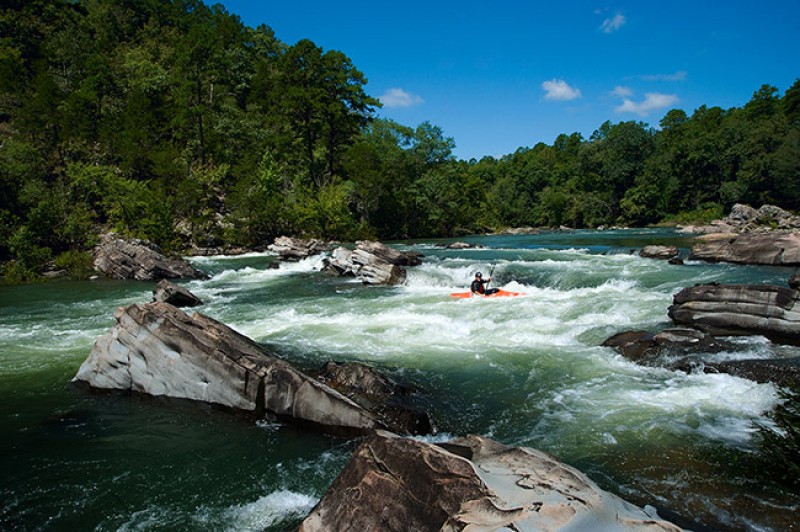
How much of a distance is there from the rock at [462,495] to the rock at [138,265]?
2280 centimetres

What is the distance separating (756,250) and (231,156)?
4356 centimetres

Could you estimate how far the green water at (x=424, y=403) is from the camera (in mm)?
4949

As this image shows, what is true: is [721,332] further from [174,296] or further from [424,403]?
[174,296]

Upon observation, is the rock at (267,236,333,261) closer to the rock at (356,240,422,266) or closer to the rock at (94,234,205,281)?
the rock at (94,234,205,281)

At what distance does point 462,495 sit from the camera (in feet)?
10.6

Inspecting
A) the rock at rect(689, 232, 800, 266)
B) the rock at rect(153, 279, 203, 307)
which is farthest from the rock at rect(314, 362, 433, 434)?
the rock at rect(689, 232, 800, 266)

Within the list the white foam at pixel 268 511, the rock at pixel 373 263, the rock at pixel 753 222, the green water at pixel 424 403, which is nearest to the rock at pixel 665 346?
the green water at pixel 424 403

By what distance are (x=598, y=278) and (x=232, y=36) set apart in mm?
73496

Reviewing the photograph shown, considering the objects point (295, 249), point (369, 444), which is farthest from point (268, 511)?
point (295, 249)

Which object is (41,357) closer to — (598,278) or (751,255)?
(598,278)

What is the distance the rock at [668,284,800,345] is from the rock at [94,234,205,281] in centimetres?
2204

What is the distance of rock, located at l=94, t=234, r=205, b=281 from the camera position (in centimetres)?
2400

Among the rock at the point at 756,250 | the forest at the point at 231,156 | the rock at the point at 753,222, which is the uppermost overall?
the forest at the point at 231,156

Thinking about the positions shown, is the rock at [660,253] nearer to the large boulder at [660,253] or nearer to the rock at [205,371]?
the large boulder at [660,253]
